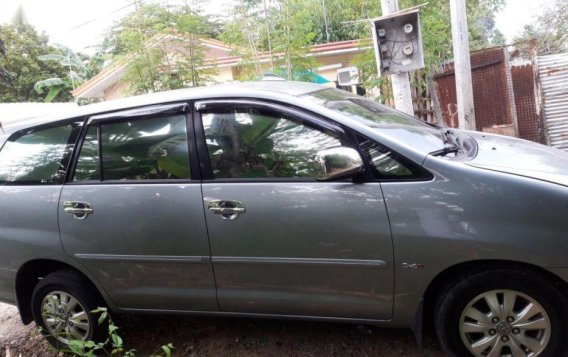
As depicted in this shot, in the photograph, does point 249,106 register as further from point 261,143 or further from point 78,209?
point 78,209

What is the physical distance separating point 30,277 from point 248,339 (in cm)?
171

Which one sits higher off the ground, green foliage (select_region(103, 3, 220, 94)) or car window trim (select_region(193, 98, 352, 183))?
green foliage (select_region(103, 3, 220, 94))

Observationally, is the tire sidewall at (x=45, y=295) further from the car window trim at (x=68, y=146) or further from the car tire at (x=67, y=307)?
the car window trim at (x=68, y=146)

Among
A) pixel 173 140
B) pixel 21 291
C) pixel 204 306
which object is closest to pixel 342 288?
pixel 204 306

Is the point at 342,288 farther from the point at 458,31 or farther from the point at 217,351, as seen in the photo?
the point at 458,31

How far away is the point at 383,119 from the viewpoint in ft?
9.68

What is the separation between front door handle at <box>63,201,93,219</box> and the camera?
9.76 feet

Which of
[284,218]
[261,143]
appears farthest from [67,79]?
[284,218]

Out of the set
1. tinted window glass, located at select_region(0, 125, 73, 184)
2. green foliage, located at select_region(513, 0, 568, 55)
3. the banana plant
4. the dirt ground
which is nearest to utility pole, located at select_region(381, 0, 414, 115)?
the dirt ground

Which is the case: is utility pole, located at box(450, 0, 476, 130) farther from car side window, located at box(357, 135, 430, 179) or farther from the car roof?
car side window, located at box(357, 135, 430, 179)

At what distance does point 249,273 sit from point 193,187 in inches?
24.6

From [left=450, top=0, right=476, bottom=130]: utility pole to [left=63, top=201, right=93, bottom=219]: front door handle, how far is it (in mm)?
4264

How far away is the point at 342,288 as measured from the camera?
256 cm

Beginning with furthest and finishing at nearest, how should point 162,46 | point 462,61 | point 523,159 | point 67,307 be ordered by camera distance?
point 162,46 → point 462,61 → point 67,307 → point 523,159
